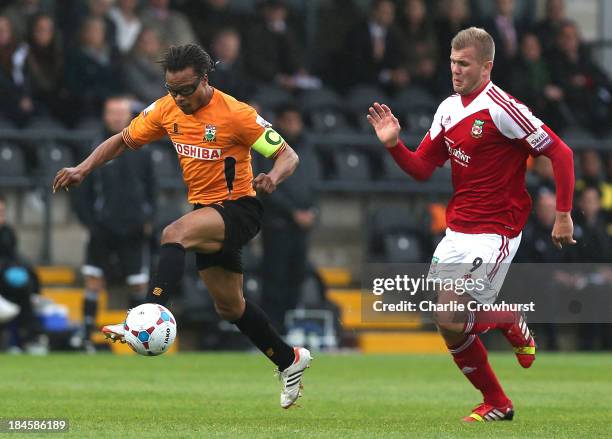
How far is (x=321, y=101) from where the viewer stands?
741 inches

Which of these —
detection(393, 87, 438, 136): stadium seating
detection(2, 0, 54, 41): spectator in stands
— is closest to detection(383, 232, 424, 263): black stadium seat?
detection(393, 87, 438, 136): stadium seating

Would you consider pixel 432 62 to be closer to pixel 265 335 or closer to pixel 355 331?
pixel 355 331

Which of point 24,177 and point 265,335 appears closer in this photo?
point 265,335

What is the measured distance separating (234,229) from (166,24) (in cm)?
944

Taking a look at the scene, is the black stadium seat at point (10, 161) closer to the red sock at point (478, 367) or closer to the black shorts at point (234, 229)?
the black shorts at point (234, 229)

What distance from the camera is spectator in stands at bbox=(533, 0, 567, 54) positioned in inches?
779

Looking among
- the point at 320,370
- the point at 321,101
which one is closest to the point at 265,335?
the point at 320,370

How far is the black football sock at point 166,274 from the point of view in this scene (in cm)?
824

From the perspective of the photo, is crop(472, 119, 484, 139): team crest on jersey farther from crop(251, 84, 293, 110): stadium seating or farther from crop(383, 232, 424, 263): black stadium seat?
crop(251, 84, 293, 110): stadium seating

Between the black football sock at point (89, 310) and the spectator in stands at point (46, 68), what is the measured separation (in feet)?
9.29

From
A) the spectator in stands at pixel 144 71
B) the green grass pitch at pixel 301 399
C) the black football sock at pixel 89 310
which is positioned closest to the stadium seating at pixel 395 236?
the green grass pitch at pixel 301 399

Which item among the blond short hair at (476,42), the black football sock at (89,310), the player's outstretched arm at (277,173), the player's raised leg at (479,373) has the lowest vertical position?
the black football sock at (89,310)

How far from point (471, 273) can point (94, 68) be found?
921 centimetres

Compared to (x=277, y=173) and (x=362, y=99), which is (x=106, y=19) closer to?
(x=362, y=99)
